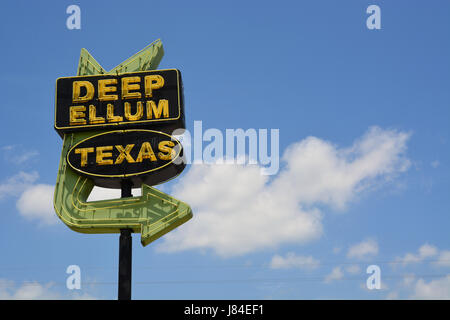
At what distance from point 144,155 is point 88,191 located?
2747mm

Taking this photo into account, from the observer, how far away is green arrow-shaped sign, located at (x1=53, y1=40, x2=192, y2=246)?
20.9 metres

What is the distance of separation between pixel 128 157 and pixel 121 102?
104 inches

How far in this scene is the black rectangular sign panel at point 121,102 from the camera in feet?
74.4

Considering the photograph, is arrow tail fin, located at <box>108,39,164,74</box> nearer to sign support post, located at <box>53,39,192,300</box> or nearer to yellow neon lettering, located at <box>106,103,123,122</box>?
sign support post, located at <box>53,39,192,300</box>

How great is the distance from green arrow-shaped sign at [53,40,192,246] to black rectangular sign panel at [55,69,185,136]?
2.10 m

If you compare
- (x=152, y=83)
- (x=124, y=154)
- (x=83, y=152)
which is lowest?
(x=124, y=154)

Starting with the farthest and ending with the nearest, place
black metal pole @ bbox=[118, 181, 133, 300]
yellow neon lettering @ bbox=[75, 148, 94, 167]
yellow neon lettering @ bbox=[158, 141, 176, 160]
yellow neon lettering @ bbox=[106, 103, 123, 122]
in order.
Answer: yellow neon lettering @ bbox=[106, 103, 123, 122] → yellow neon lettering @ bbox=[75, 148, 94, 167] → yellow neon lettering @ bbox=[158, 141, 176, 160] → black metal pole @ bbox=[118, 181, 133, 300]

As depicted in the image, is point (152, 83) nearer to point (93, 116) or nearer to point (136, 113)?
point (136, 113)

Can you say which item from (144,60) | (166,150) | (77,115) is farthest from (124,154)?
(144,60)

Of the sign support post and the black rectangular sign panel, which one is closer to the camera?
the sign support post

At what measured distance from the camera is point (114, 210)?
21234 millimetres

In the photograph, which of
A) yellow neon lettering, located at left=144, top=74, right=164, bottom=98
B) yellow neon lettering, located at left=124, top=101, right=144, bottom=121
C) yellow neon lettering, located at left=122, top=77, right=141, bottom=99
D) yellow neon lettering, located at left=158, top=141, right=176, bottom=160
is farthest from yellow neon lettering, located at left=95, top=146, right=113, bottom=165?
yellow neon lettering, located at left=144, top=74, right=164, bottom=98

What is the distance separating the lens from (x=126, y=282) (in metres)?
20.2

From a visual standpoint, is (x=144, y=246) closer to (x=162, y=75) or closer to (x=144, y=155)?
(x=144, y=155)
